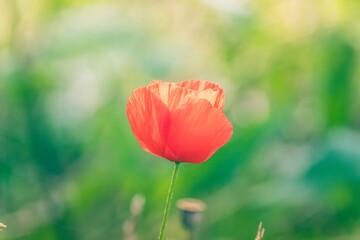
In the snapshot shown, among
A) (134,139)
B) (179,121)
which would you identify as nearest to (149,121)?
(179,121)

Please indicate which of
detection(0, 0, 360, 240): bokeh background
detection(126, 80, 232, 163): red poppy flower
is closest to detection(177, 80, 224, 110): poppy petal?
detection(126, 80, 232, 163): red poppy flower

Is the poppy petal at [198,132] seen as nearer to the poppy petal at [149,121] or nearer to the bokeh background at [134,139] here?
the poppy petal at [149,121]

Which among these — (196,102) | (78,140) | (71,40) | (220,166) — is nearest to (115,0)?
(71,40)

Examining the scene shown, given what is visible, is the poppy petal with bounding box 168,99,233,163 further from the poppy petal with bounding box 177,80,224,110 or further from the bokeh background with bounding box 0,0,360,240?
the bokeh background with bounding box 0,0,360,240

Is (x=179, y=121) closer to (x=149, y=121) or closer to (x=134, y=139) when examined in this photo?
(x=149, y=121)

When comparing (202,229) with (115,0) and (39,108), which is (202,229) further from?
(115,0)

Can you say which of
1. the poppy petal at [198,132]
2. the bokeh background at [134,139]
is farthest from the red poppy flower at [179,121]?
the bokeh background at [134,139]

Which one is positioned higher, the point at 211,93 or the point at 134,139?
the point at 134,139
